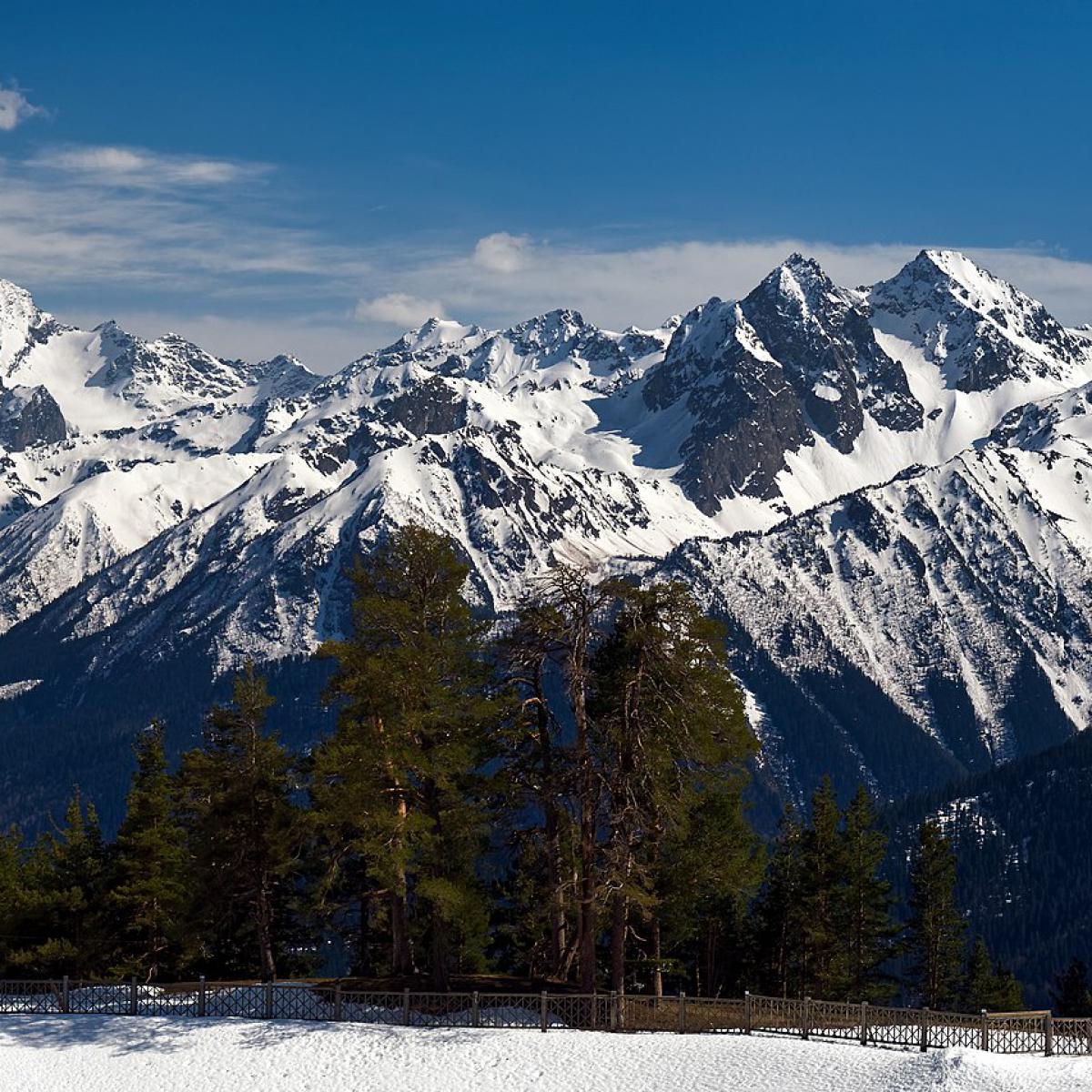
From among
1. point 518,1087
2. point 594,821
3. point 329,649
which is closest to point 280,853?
point 329,649

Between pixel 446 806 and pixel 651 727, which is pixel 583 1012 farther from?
pixel 651 727

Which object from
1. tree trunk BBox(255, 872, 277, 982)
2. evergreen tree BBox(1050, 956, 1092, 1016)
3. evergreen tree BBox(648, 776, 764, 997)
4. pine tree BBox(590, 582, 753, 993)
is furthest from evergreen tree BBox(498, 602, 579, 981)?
evergreen tree BBox(1050, 956, 1092, 1016)

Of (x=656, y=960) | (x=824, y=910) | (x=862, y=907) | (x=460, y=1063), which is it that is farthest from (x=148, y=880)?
(x=862, y=907)

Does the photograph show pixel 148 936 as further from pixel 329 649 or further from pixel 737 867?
pixel 737 867

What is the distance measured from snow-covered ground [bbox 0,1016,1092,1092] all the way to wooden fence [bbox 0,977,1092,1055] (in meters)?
1.24

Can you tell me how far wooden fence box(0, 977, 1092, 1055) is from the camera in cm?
5850

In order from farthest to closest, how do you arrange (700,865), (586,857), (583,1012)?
(700,865)
(586,857)
(583,1012)

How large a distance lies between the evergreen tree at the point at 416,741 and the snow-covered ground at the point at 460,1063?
20.2 ft

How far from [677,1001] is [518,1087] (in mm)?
8736

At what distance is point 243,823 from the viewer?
76500 mm

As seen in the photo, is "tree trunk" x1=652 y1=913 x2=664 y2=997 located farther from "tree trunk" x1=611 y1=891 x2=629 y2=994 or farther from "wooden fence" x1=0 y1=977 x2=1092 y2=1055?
"wooden fence" x1=0 y1=977 x2=1092 y2=1055

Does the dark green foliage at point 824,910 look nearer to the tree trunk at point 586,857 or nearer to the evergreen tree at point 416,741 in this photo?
the evergreen tree at point 416,741

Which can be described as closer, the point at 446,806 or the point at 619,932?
the point at 619,932

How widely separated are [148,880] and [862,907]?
35.4 metres
